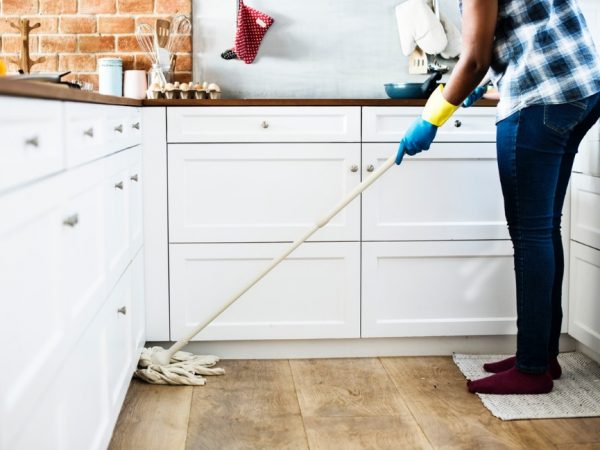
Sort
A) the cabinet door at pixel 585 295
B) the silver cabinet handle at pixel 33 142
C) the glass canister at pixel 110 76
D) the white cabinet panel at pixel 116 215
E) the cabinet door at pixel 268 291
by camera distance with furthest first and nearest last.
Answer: the glass canister at pixel 110 76 < the cabinet door at pixel 268 291 < the cabinet door at pixel 585 295 < the white cabinet panel at pixel 116 215 < the silver cabinet handle at pixel 33 142

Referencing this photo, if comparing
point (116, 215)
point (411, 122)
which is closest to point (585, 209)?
Answer: point (411, 122)

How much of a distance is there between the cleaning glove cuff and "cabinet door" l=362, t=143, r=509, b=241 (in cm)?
48

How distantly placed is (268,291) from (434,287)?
1.92 feet

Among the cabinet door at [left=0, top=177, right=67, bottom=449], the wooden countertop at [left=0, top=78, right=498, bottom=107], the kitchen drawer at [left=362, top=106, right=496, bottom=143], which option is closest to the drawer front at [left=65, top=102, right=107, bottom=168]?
the wooden countertop at [left=0, top=78, right=498, bottom=107]

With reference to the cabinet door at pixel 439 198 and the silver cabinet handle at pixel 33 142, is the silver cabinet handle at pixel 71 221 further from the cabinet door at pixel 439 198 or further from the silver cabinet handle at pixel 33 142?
the cabinet door at pixel 439 198

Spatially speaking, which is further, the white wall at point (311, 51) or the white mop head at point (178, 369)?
the white wall at point (311, 51)

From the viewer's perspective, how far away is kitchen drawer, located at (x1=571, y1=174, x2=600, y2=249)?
8.48ft

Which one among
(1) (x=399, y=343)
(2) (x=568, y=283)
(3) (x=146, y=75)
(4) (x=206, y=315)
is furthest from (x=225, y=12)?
(2) (x=568, y=283)

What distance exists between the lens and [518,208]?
2.29 meters

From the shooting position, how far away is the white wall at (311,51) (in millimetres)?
3215

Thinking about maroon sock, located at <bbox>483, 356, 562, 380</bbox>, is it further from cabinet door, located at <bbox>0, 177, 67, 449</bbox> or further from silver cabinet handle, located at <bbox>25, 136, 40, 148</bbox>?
silver cabinet handle, located at <bbox>25, 136, 40, 148</bbox>

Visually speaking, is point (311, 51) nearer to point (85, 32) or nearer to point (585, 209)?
point (85, 32)

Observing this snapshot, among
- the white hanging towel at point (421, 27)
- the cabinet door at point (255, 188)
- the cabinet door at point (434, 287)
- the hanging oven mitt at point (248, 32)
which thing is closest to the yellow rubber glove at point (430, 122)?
the cabinet door at point (255, 188)

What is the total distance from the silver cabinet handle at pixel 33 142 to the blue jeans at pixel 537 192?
1394 millimetres
